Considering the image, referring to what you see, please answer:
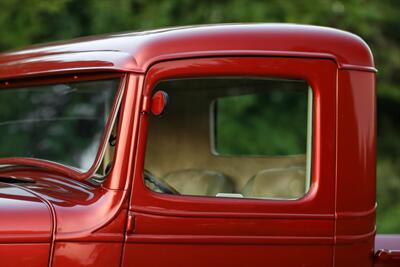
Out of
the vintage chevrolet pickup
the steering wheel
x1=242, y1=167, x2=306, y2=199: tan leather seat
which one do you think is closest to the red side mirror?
the vintage chevrolet pickup

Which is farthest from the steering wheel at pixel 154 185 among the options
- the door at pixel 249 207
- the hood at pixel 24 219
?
the hood at pixel 24 219

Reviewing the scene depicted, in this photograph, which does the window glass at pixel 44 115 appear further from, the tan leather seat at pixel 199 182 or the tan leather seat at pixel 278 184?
the tan leather seat at pixel 278 184

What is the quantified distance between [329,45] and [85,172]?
1.03 metres

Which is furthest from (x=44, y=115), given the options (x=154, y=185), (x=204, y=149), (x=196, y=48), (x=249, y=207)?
(x=249, y=207)

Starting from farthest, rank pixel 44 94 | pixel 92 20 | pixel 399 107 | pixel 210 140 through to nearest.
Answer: pixel 399 107, pixel 92 20, pixel 210 140, pixel 44 94

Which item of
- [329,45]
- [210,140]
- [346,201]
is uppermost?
[329,45]

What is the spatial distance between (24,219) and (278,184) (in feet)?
3.94

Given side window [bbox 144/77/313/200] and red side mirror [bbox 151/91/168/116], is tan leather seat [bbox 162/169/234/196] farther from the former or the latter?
red side mirror [bbox 151/91/168/116]

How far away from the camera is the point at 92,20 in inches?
360

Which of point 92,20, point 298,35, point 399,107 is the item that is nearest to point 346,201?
point 298,35

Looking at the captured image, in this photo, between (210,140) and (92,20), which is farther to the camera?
(92,20)

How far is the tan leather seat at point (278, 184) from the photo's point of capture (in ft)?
10.8

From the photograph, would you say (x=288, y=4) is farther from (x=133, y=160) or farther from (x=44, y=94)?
(x=133, y=160)

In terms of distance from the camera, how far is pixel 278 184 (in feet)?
11.4
